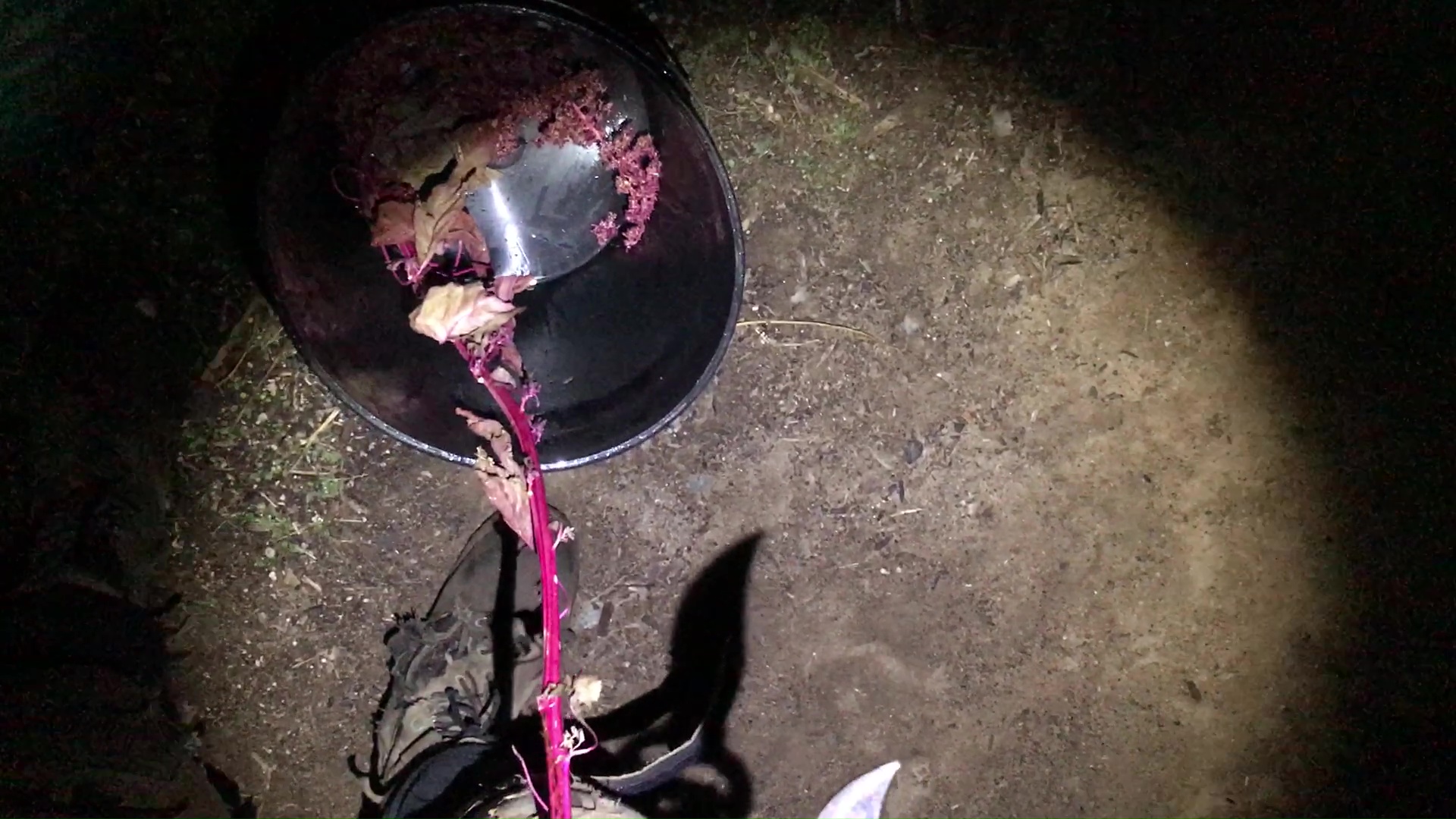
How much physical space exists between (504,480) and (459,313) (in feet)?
0.59

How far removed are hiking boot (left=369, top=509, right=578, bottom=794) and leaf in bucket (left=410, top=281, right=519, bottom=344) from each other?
0.41 metres

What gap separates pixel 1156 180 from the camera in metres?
1.31

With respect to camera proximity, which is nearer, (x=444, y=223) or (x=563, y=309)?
(x=444, y=223)

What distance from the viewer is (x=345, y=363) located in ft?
3.36

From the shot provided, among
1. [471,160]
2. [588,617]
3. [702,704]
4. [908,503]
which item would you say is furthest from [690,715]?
[471,160]

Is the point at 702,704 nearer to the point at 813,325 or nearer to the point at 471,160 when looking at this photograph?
the point at 813,325

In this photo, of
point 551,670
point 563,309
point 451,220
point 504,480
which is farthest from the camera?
point 563,309

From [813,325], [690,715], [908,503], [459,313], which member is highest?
[459,313]

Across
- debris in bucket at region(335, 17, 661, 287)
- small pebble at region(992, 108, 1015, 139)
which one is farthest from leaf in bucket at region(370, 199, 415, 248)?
small pebble at region(992, 108, 1015, 139)

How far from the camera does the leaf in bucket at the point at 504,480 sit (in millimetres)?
914

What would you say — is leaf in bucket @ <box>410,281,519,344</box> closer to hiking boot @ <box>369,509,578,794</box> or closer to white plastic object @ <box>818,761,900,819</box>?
hiking boot @ <box>369,509,578,794</box>

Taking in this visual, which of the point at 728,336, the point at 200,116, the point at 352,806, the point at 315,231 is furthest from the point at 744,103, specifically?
the point at 352,806

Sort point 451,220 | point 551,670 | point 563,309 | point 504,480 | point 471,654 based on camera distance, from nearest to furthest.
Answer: point 551,670, point 504,480, point 451,220, point 563,309, point 471,654

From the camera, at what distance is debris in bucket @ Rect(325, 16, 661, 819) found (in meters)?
0.95
